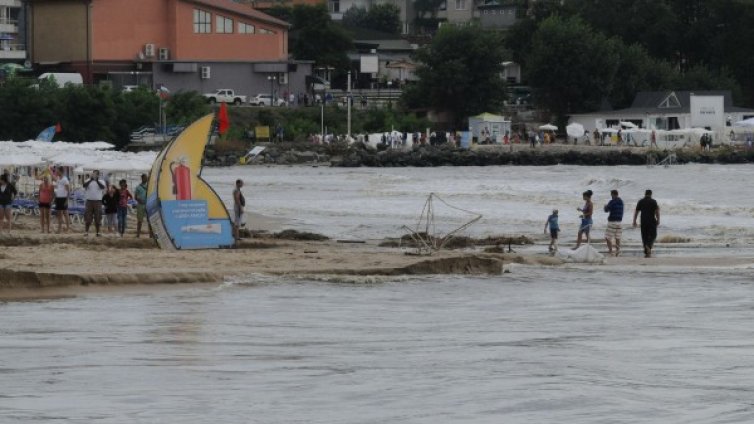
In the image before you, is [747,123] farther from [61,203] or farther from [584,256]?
[584,256]

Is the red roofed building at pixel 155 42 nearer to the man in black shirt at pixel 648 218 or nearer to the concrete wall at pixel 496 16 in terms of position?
the concrete wall at pixel 496 16

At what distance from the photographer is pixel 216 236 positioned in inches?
1100

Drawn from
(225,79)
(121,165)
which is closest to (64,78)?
(225,79)

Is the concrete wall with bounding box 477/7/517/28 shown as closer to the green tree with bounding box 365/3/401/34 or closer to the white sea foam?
the green tree with bounding box 365/3/401/34

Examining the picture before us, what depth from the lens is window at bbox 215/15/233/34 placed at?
9250 centimetres

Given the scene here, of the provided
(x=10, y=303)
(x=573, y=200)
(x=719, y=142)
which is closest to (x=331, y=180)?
(x=573, y=200)

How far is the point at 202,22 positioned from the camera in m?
92.1

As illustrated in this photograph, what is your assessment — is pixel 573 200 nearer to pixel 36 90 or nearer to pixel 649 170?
pixel 649 170

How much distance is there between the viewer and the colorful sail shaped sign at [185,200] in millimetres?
26250

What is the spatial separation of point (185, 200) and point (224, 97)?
2468 inches

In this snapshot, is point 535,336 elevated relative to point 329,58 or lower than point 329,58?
lower

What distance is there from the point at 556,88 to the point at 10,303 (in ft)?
252

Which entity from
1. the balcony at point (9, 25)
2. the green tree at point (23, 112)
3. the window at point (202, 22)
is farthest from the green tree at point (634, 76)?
the green tree at point (23, 112)

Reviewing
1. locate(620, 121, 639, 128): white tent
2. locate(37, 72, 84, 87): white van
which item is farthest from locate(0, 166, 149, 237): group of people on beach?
locate(620, 121, 639, 128): white tent
